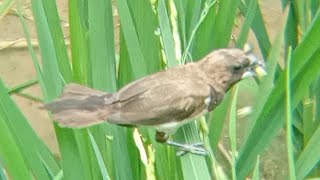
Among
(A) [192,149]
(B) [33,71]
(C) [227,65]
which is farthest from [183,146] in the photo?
(B) [33,71]

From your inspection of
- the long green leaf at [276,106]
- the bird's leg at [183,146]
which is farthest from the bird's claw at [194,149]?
the long green leaf at [276,106]

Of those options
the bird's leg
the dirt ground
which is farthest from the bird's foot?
the dirt ground

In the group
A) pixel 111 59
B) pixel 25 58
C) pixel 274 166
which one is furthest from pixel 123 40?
pixel 25 58

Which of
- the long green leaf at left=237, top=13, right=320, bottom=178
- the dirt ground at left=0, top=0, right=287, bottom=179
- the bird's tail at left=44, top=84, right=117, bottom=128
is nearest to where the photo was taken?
the bird's tail at left=44, top=84, right=117, bottom=128

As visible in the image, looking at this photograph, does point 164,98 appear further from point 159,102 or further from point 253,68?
point 253,68

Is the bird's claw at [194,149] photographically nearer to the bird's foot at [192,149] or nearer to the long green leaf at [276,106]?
the bird's foot at [192,149]

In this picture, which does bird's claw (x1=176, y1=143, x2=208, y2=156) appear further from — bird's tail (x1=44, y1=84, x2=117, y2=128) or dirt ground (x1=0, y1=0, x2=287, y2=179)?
dirt ground (x1=0, y1=0, x2=287, y2=179)
